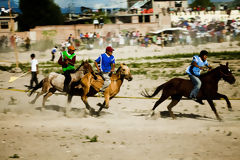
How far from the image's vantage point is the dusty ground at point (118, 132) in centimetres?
792

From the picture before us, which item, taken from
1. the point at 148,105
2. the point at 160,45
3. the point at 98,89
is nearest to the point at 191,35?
the point at 160,45

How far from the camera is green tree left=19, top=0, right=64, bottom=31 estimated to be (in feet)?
195

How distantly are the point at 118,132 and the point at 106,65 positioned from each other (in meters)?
3.23

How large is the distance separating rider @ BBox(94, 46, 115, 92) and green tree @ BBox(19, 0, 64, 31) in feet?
165

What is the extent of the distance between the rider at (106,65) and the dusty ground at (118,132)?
129 cm

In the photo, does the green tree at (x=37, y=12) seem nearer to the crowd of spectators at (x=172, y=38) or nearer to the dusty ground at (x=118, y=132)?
the crowd of spectators at (x=172, y=38)

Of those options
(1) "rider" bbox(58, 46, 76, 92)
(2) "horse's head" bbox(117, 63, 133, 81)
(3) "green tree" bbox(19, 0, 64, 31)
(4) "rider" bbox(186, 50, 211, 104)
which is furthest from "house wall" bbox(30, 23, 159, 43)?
(4) "rider" bbox(186, 50, 211, 104)

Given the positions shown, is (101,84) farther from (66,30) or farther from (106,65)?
(66,30)

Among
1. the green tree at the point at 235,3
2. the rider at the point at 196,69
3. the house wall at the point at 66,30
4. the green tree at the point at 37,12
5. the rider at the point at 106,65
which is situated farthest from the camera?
the green tree at the point at 235,3

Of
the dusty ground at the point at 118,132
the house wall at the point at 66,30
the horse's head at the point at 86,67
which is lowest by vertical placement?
the dusty ground at the point at 118,132

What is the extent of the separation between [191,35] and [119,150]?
1351 inches

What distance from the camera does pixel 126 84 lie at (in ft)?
63.7

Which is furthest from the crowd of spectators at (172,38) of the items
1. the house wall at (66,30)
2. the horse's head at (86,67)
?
the horse's head at (86,67)

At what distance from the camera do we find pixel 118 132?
9750 millimetres
